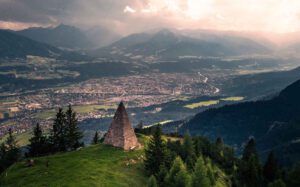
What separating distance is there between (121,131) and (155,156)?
15410mm

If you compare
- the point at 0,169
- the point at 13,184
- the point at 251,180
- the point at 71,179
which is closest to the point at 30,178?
the point at 13,184

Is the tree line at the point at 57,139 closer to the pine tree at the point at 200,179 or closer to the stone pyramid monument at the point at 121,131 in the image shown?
the stone pyramid monument at the point at 121,131

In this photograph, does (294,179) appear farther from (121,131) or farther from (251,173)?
(121,131)

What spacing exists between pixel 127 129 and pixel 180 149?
17699mm

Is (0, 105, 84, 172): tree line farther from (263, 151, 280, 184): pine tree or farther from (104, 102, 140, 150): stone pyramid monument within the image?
(263, 151, 280, 184): pine tree

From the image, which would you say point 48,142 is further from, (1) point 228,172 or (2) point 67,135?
(1) point 228,172

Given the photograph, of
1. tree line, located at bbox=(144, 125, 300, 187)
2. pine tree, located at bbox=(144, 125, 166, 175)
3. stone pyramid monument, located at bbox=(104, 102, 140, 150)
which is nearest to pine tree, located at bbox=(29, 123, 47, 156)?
stone pyramid monument, located at bbox=(104, 102, 140, 150)

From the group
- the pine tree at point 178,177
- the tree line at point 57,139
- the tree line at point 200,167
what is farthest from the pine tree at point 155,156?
the tree line at point 57,139

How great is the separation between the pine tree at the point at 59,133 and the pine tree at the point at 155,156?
134 feet

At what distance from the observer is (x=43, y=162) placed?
9688cm

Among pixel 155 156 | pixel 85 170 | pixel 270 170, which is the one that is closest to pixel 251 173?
pixel 270 170

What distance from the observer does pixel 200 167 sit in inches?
3223

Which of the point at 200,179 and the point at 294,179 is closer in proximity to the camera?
the point at 200,179

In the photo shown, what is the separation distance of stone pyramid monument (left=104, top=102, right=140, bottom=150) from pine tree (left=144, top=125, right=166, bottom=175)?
1108 centimetres
